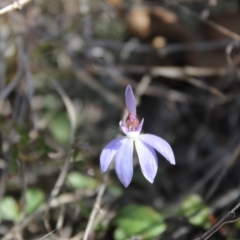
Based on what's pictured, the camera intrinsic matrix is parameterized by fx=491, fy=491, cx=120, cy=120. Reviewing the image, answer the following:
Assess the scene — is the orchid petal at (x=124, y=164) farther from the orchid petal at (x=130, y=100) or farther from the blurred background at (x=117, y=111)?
the blurred background at (x=117, y=111)

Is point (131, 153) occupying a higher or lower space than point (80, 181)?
lower

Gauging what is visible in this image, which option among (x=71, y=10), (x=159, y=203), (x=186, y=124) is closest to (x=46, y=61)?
(x=71, y=10)

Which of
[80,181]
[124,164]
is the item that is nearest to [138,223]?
[80,181]

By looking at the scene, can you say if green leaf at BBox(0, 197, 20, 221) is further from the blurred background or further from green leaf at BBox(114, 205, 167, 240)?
green leaf at BBox(114, 205, 167, 240)

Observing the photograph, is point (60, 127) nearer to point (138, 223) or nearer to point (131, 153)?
point (138, 223)

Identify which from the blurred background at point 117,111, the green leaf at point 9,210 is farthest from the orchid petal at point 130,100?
the green leaf at point 9,210

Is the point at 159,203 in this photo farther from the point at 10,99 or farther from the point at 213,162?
the point at 10,99
